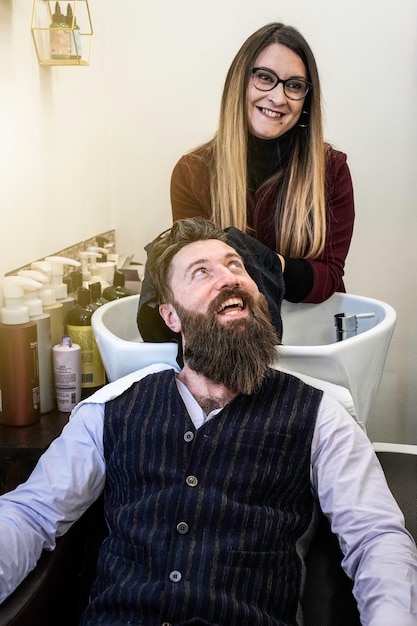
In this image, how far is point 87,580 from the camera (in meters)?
1.41

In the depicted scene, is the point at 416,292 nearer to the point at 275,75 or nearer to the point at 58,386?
the point at 275,75

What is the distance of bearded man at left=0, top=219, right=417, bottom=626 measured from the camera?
3.90ft

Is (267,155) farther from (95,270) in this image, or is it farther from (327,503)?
(327,503)

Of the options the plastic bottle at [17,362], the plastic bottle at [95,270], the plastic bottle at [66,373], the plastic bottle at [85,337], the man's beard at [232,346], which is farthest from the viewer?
the plastic bottle at [95,270]

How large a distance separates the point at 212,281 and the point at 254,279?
16 centimetres

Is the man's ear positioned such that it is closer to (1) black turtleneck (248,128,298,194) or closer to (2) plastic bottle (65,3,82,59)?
(1) black turtleneck (248,128,298,194)

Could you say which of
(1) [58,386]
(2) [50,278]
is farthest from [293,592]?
(2) [50,278]

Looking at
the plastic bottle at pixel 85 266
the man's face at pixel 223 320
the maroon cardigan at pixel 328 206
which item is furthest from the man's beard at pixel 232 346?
the plastic bottle at pixel 85 266

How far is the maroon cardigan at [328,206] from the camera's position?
5.96 ft

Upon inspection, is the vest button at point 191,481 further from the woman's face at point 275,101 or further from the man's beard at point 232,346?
the woman's face at point 275,101

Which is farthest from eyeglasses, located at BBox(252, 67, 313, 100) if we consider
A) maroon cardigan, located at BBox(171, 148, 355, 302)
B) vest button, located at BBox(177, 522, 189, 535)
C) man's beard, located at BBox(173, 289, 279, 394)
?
vest button, located at BBox(177, 522, 189, 535)

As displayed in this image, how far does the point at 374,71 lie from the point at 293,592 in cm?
175

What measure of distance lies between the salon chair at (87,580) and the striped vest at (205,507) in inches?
2.8

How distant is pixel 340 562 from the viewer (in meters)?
1.36
